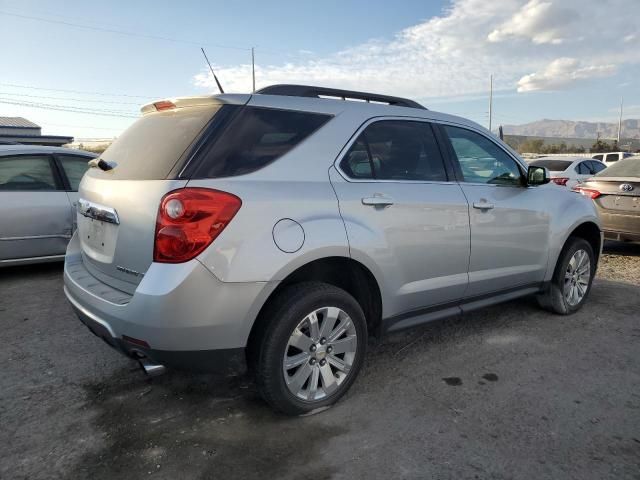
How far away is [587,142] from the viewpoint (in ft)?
256

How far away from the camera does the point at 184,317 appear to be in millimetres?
2318

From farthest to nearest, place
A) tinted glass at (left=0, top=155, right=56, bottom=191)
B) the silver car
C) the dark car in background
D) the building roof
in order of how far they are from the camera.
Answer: the building roof < the dark car in background < tinted glass at (left=0, top=155, right=56, bottom=191) < the silver car

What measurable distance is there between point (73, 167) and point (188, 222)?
443 centimetres

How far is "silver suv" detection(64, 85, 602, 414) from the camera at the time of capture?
2.37 metres

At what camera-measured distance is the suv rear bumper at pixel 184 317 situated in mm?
2303

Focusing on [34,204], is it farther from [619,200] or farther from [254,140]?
[619,200]

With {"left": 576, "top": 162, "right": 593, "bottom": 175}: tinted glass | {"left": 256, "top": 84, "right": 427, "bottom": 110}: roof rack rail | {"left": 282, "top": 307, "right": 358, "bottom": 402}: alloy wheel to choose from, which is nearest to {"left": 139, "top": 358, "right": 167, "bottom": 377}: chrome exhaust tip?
{"left": 282, "top": 307, "right": 358, "bottom": 402}: alloy wheel

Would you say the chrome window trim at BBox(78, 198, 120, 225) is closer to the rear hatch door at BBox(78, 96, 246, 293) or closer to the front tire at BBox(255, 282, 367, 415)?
the rear hatch door at BBox(78, 96, 246, 293)

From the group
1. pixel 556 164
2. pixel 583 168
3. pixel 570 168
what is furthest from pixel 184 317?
pixel 583 168

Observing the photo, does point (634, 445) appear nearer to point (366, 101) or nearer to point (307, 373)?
point (307, 373)

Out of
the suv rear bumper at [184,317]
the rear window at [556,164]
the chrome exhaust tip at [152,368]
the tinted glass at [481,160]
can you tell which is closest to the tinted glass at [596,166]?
the rear window at [556,164]

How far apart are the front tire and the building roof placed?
49.5 metres

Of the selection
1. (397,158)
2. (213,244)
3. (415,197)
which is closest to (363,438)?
(213,244)

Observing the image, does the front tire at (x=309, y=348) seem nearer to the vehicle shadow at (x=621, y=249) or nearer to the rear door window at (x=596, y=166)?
the vehicle shadow at (x=621, y=249)
